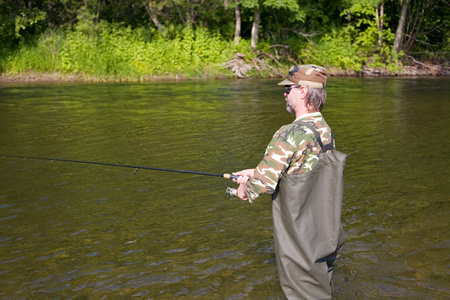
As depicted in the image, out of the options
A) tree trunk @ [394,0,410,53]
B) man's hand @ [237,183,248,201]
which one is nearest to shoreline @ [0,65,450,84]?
tree trunk @ [394,0,410,53]

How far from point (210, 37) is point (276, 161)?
25.5m

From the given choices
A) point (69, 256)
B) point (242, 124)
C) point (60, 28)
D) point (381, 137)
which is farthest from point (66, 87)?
point (69, 256)

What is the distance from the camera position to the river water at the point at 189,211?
13.7 ft

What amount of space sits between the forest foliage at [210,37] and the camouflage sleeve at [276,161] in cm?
2134

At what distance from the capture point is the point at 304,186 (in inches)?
126

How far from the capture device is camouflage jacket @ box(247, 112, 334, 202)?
124 inches

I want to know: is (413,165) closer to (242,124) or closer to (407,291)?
(407,291)

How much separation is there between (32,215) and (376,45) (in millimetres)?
24649

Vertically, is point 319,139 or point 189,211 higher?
point 319,139

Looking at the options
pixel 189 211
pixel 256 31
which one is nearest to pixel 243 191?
pixel 189 211

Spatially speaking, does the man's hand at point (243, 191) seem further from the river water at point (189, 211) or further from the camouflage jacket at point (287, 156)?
the river water at point (189, 211)

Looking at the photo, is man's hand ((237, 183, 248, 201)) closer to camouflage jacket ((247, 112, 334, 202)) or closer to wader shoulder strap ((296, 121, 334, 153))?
camouflage jacket ((247, 112, 334, 202))

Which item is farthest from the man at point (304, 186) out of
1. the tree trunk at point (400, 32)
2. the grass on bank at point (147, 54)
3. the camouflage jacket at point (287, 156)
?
the tree trunk at point (400, 32)

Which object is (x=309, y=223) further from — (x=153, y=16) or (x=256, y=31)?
(x=153, y=16)
